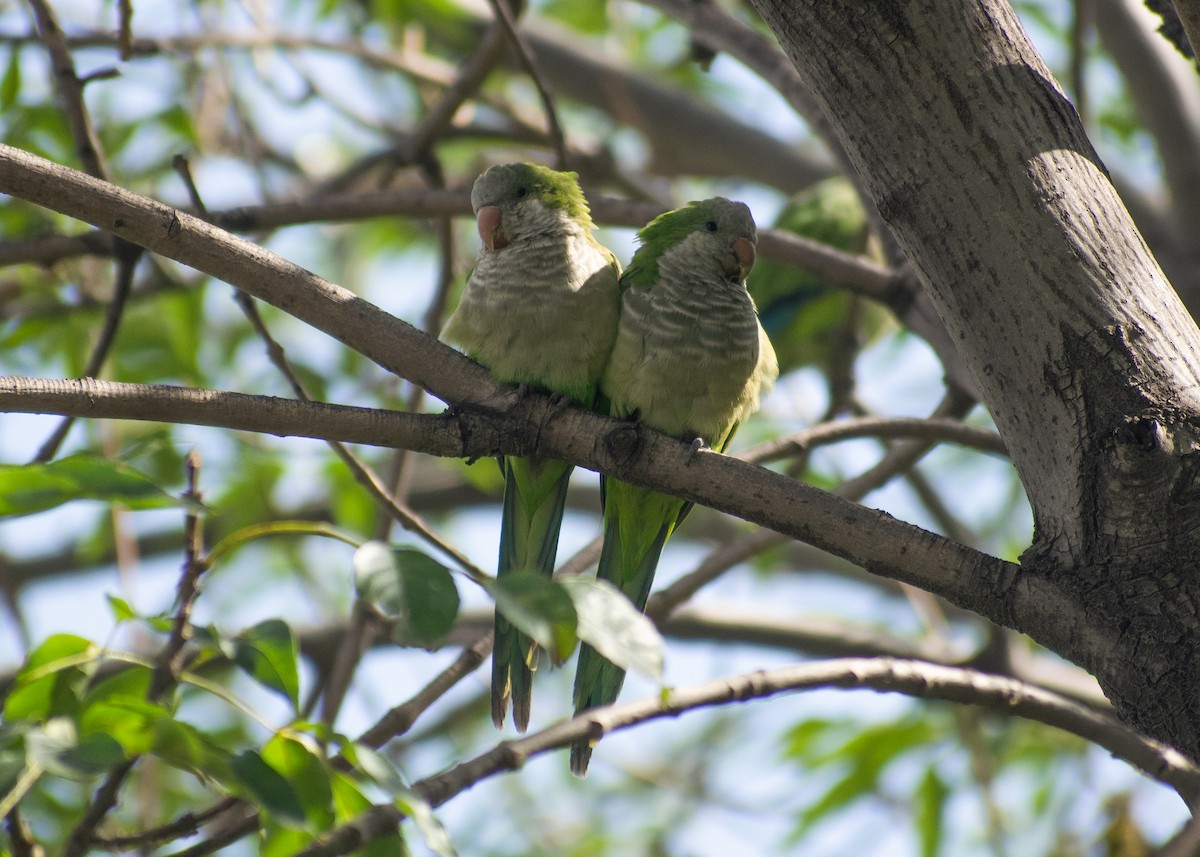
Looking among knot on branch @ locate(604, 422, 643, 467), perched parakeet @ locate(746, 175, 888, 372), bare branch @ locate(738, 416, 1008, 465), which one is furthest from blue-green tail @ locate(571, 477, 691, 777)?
perched parakeet @ locate(746, 175, 888, 372)

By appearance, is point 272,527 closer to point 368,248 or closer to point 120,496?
point 120,496

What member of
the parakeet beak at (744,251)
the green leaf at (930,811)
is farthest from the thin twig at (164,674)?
the green leaf at (930,811)

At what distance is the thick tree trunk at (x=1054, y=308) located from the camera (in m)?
1.78

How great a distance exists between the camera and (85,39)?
391 centimetres

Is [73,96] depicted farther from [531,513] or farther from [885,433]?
[885,433]

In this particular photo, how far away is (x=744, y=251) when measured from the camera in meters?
3.18

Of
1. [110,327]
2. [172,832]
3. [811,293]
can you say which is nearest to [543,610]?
[172,832]

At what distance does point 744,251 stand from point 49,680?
79.8 inches

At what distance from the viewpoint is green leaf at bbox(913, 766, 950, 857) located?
12.0ft

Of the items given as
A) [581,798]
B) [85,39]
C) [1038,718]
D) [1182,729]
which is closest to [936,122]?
[1182,729]

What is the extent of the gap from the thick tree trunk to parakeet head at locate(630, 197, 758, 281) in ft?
4.05

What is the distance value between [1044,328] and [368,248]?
513 cm

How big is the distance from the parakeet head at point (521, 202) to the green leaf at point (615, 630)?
1828 millimetres

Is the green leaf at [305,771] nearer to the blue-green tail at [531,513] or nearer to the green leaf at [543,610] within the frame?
the green leaf at [543,610]
